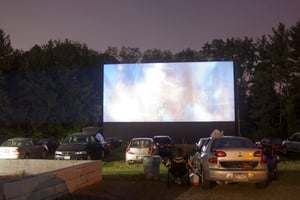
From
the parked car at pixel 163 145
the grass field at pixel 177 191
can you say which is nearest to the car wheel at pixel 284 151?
the parked car at pixel 163 145

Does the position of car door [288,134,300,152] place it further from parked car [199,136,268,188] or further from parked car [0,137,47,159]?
parked car [199,136,268,188]

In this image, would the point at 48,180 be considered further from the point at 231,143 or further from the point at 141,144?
Result: the point at 141,144

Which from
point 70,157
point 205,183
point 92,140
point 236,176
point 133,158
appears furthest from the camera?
point 92,140

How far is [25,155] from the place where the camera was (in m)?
25.9

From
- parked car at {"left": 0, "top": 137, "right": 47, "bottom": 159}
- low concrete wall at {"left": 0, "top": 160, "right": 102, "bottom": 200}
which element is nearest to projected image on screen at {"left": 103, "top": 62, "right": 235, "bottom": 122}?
parked car at {"left": 0, "top": 137, "right": 47, "bottom": 159}

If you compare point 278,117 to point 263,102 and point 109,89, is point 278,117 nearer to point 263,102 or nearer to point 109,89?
point 263,102

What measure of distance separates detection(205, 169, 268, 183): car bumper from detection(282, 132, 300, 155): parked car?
1877cm

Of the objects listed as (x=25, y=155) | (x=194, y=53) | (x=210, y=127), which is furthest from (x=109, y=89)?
(x=194, y=53)

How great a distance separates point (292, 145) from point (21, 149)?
16.6m

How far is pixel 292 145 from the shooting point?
30859mm

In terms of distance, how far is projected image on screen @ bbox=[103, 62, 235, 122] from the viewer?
38250 mm

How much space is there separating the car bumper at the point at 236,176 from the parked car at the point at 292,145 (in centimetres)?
1877

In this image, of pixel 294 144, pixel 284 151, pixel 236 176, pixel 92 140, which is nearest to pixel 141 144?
pixel 92 140

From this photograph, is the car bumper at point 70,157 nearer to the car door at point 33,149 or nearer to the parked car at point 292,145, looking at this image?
the car door at point 33,149
